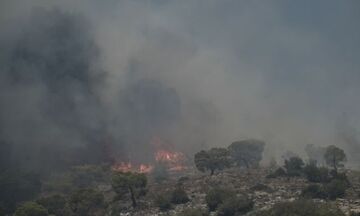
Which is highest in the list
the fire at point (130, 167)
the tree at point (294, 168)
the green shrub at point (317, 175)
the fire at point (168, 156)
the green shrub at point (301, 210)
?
the fire at point (168, 156)

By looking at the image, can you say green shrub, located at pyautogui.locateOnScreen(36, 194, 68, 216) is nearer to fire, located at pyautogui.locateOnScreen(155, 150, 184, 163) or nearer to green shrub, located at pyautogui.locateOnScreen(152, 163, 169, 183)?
green shrub, located at pyautogui.locateOnScreen(152, 163, 169, 183)

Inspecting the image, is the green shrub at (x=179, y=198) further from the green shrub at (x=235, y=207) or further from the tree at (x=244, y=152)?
the tree at (x=244, y=152)

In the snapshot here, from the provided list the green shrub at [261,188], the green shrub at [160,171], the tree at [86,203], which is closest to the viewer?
the tree at [86,203]

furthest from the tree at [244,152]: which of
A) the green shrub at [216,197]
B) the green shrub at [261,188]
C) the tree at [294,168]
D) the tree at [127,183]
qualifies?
the green shrub at [216,197]

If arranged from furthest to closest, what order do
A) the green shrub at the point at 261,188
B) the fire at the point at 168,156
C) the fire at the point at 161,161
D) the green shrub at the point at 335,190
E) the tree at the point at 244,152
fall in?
the fire at the point at 168,156 → the fire at the point at 161,161 → the tree at the point at 244,152 → the green shrub at the point at 261,188 → the green shrub at the point at 335,190

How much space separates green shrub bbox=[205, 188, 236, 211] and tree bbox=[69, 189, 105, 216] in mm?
19309

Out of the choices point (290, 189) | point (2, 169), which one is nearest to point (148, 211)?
point (290, 189)

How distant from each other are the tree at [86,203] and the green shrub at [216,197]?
63.3 ft

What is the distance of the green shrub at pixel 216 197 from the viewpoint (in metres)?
66.2

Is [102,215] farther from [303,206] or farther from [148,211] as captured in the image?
[303,206]

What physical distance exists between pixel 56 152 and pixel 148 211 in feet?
367

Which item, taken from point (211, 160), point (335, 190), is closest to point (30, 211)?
point (335, 190)

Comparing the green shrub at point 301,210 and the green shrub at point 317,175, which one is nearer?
the green shrub at point 301,210

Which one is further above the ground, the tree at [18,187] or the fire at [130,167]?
the fire at [130,167]
